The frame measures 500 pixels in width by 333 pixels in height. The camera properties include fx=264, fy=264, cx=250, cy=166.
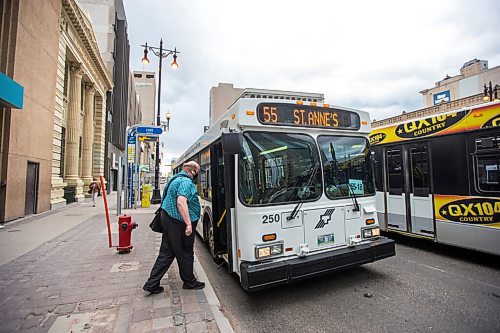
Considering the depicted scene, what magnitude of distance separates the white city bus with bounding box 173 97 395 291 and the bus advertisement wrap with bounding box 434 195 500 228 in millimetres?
2122

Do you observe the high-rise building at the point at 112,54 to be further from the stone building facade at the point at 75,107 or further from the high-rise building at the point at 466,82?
the high-rise building at the point at 466,82

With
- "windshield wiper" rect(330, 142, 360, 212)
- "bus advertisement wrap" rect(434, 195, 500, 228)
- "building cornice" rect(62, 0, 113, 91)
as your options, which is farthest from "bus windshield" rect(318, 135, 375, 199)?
"building cornice" rect(62, 0, 113, 91)

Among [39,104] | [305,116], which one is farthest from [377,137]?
[39,104]

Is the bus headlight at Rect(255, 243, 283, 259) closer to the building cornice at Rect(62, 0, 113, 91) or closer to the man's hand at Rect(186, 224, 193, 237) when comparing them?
the man's hand at Rect(186, 224, 193, 237)

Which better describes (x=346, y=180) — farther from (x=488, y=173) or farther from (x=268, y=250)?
(x=488, y=173)

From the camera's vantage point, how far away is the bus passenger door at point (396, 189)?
6676mm

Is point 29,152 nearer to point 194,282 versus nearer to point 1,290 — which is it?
point 1,290

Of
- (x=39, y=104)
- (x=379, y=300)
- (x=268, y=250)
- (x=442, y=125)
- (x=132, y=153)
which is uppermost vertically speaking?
(x=39, y=104)

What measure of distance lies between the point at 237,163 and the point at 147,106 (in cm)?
9221

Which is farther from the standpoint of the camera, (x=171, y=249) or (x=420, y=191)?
(x=420, y=191)

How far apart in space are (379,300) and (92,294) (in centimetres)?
421

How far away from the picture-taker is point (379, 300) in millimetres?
3777

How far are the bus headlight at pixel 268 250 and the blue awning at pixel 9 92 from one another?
925cm

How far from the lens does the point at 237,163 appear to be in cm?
387
